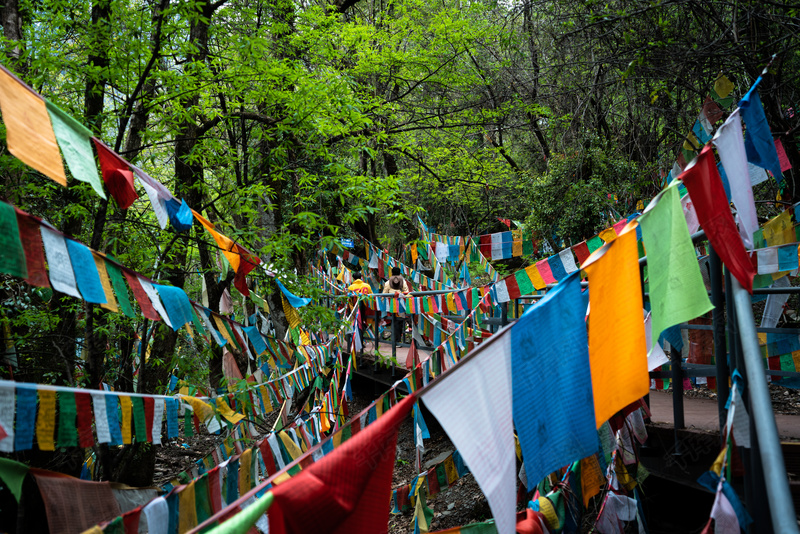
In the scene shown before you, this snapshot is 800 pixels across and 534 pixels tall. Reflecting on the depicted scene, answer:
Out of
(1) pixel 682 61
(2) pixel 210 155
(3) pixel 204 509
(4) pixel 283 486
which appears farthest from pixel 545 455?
(2) pixel 210 155

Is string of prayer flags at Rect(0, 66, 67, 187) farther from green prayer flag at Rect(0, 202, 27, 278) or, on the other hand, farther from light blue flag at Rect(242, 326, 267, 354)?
light blue flag at Rect(242, 326, 267, 354)

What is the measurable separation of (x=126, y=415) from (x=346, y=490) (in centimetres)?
301

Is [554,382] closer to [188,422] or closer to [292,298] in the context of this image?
[188,422]

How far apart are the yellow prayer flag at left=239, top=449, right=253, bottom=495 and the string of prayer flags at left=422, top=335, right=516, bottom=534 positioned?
10.8 feet

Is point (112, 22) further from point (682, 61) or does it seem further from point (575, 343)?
point (682, 61)

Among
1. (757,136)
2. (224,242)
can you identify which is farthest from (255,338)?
(757,136)

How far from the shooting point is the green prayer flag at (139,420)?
437 centimetres

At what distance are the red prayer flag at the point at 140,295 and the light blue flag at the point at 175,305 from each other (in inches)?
5.8

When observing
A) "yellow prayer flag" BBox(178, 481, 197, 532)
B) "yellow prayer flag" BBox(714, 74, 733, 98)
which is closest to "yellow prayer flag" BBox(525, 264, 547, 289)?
"yellow prayer flag" BBox(714, 74, 733, 98)

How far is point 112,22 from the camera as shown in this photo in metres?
5.08

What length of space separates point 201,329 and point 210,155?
7.45 feet

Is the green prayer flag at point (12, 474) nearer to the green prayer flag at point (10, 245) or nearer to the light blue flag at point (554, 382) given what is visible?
the green prayer flag at point (10, 245)

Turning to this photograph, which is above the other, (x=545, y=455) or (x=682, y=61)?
(x=682, y=61)

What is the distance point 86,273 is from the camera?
337 centimetres
